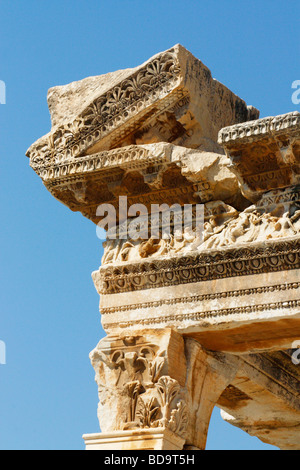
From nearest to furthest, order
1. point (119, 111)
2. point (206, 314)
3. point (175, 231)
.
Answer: point (206, 314), point (175, 231), point (119, 111)

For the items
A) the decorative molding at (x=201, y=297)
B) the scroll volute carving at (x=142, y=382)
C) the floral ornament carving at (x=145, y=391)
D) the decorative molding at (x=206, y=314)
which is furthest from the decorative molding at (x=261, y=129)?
the floral ornament carving at (x=145, y=391)

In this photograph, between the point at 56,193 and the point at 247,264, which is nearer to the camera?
the point at 247,264

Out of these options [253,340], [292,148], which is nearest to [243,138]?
[292,148]

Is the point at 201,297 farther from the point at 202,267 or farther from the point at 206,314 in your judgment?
the point at 202,267

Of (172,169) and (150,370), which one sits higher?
(172,169)

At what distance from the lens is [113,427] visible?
7.35 m

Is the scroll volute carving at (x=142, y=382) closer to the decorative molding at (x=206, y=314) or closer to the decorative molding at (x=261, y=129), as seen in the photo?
the decorative molding at (x=206, y=314)

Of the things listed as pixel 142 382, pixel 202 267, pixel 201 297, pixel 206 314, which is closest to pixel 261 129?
pixel 202 267

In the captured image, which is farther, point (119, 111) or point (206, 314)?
point (119, 111)

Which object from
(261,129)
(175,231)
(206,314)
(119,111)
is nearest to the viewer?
(261,129)

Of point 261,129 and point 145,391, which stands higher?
point 261,129

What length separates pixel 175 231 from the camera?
787cm

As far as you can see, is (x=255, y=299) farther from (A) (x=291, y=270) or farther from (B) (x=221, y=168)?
(B) (x=221, y=168)

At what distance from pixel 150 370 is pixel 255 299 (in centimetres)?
109
